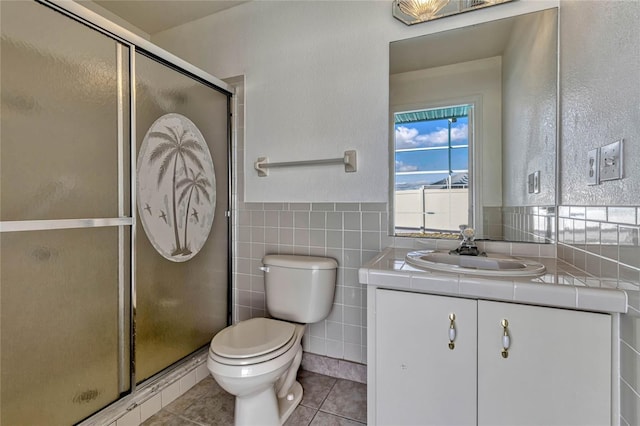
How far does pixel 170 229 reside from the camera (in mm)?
1599

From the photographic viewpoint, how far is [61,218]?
1.14 meters

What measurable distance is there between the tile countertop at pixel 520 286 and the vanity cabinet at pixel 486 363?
0.04m

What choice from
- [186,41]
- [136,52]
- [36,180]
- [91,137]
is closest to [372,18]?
[136,52]

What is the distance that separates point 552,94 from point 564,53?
16 centimetres

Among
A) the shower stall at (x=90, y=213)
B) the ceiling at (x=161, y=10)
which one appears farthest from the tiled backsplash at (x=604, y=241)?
the ceiling at (x=161, y=10)

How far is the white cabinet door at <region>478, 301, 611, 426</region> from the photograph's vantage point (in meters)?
0.86

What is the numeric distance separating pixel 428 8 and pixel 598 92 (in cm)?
93

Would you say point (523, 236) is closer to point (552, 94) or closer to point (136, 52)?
point (552, 94)

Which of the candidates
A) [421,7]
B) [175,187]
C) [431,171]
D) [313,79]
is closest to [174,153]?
[175,187]

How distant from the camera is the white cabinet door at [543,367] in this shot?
863mm

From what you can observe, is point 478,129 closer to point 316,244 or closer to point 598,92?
point 598,92

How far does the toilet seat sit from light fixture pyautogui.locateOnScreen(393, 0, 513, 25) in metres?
1.75

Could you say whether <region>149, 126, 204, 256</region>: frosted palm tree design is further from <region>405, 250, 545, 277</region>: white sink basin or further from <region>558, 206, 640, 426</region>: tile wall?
<region>558, 206, 640, 426</region>: tile wall

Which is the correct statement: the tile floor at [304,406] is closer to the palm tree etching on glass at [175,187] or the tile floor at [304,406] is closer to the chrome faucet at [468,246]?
the palm tree etching on glass at [175,187]
